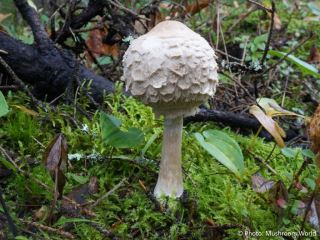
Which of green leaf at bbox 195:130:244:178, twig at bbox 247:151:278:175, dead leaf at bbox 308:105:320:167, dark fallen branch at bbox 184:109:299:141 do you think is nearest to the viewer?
green leaf at bbox 195:130:244:178

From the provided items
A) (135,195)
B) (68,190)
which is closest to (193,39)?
(135,195)

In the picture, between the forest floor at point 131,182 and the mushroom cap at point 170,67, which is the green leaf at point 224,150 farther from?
the mushroom cap at point 170,67

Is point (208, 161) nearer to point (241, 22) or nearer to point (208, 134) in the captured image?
point (208, 134)

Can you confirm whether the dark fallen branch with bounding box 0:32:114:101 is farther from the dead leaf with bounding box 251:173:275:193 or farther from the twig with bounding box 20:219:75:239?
the dead leaf with bounding box 251:173:275:193

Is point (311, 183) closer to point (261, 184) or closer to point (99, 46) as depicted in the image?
point (261, 184)

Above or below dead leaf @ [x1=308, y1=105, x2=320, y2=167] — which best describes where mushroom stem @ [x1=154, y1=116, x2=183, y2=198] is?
below

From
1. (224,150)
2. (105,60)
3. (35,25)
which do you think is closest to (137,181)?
(224,150)

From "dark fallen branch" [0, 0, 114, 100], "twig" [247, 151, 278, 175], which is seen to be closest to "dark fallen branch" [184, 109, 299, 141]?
"twig" [247, 151, 278, 175]
